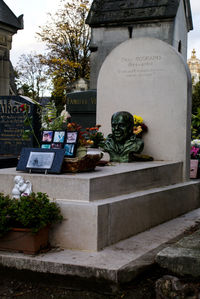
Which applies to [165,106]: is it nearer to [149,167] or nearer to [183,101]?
[183,101]

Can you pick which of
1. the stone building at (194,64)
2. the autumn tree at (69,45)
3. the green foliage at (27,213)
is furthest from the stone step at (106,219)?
the stone building at (194,64)

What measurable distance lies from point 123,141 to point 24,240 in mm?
2967

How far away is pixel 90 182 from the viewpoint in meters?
4.41

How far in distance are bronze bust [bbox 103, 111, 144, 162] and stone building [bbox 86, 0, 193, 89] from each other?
1177cm

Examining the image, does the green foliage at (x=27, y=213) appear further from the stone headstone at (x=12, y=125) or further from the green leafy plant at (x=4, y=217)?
the stone headstone at (x=12, y=125)

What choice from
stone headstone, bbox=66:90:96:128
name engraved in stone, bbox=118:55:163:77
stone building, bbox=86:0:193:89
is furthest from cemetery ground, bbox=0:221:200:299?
stone building, bbox=86:0:193:89

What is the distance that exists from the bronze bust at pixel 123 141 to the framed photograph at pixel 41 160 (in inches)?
75.2

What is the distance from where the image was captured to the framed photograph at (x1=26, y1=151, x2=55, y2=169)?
15.8 feet

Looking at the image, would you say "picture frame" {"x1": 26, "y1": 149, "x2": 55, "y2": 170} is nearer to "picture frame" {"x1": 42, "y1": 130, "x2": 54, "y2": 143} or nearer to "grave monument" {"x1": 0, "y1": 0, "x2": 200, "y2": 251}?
"grave monument" {"x1": 0, "y1": 0, "x2": 200, "y2": 251}

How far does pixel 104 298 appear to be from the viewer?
3.75 meters

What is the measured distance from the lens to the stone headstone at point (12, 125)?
34.2 feet

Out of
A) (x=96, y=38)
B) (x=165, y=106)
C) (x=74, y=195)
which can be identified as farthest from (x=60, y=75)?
(x=74, y=195)

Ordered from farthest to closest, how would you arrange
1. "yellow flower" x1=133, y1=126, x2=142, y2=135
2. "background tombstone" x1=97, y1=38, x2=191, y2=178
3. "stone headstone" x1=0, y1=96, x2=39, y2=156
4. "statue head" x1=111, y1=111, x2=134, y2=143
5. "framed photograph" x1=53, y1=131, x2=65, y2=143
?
"stone headstone" x1=0, y1=96, x2=39, y2=156
"background tombstone" x1=97, y1=38, x2=191, y2=178
"yellow flower" x1=133, y1=126, x2=142, y2=135
"statue head" x1=111, y1=111, x2=134, y2=143
"framed photograph" x1=53, y1=131, x2=65, y2=143

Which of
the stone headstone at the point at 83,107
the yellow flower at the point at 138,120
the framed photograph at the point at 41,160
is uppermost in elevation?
the stone headstone at the point at 83,107
